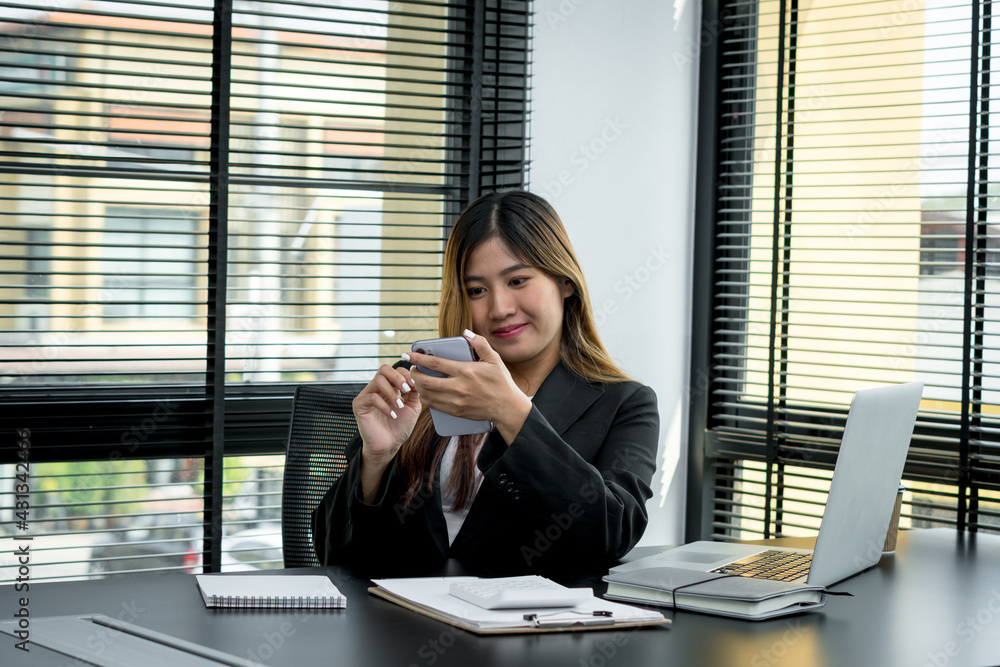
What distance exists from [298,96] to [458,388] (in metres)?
1.55

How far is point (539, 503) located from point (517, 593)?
303 mm

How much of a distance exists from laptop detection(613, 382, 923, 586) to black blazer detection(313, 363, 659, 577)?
4.1 inches

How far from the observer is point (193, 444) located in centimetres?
258

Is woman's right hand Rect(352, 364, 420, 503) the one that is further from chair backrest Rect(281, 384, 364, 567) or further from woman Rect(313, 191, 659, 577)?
chair backrest Rect(281, 384, 364, 567)

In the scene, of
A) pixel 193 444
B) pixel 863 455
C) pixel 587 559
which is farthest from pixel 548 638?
pixel 193 444

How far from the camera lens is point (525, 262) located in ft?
6.31

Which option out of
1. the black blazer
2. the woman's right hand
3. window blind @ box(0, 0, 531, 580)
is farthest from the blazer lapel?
window blind @ box(0, 0, 531, 580)

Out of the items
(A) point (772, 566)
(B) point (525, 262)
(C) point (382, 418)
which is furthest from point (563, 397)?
(A) point (772, 566)

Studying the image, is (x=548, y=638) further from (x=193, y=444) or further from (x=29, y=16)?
(x=29, y=16)

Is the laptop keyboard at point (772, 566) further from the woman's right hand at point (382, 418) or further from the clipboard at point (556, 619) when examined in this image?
the woman's right hand at point (382, 418)

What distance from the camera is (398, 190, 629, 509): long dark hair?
73.3 inches

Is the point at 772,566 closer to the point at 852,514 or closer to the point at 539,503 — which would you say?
the point at 852,514

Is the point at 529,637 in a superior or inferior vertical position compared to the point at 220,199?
inferior

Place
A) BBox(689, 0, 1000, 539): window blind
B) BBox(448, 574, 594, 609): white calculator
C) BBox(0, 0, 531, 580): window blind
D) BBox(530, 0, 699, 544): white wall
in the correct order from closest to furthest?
BBox(448, 574, 594, 609): white calculator → BBox(0, 0, 531, 580): window blind → BBox(689, 0, 1000, 539): window blind → BBox(530, 0, 699, 544): white wall
